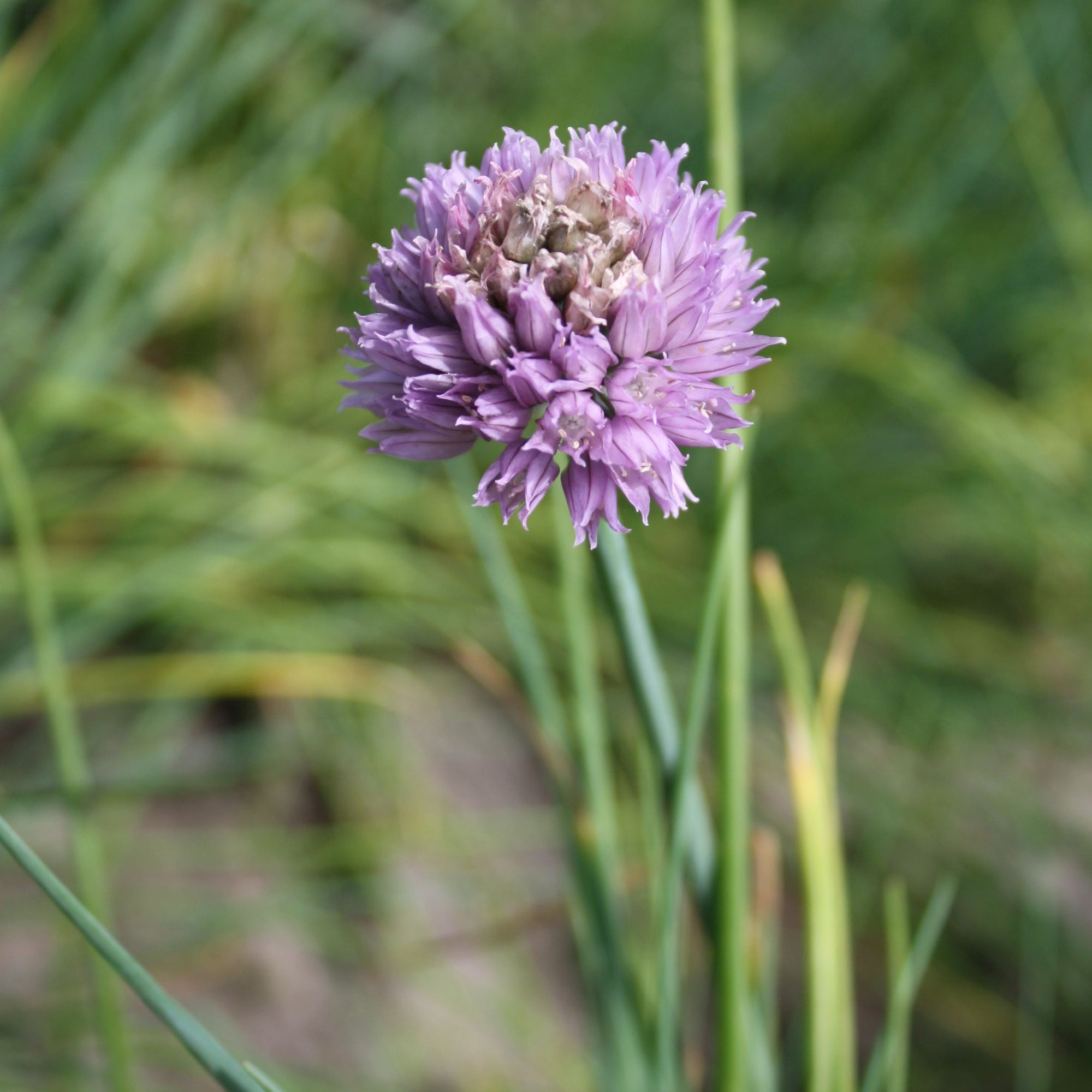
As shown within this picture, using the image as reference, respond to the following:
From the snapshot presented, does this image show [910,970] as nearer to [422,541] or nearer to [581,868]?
[581,868]

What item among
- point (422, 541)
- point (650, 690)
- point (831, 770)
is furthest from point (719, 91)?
point (422, 541)

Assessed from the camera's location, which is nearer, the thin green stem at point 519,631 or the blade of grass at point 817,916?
the blade of grass at point 817,916

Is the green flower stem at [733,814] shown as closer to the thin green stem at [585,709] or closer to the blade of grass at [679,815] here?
the blade of grass at [679,815]

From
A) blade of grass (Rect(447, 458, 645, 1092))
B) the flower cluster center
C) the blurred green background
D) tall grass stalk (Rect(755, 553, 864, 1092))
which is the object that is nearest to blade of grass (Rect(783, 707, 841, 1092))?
tall grass stalk (Rect(755, 553, 864, 1092))

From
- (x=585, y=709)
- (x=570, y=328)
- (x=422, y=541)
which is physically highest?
(x=422, y=541)

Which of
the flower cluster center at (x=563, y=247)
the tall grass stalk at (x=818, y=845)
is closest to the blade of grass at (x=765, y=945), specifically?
the tall grass stalk at (x=818, y=845)

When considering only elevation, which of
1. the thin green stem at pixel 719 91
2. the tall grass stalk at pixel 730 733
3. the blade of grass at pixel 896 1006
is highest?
the thin green stem at pixel 719 91
